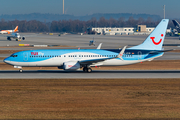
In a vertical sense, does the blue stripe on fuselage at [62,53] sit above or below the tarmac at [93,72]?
above

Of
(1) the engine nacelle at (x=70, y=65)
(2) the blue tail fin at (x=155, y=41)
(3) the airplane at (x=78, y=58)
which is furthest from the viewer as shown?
(2) the blue tail fin at (x=155, y=41)

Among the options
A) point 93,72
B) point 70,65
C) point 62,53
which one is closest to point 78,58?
point 70,65

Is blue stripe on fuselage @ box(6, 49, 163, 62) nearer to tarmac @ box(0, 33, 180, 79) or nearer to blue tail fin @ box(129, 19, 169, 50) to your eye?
blue tail fin @ box(129, 19, 169, 50)

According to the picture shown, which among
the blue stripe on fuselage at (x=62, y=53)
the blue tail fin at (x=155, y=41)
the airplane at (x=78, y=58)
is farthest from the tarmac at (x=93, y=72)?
the blue tail fin at (x=155, y=41)

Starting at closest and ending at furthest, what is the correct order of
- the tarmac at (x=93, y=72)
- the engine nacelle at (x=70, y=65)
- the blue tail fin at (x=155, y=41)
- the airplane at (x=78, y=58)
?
the tarmac at (x=93, y=72)
the engine nacelle at (x=70, y=65)
the airplane at (x=78, y=58)
the blue tail fin at (x=155, y=41)

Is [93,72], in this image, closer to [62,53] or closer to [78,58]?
[78,58]

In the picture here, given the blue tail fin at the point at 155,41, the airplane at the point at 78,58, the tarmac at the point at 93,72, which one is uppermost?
the blue tail fin at the point at 155,41

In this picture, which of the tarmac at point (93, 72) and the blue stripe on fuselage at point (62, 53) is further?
the blue stripe on fuselage at point (62, 53)

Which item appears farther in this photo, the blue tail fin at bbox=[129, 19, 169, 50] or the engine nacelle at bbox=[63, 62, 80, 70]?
the blue tail fin at bbox=[129, 19, 169, 50]

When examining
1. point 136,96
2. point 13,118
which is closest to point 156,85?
point 136,96

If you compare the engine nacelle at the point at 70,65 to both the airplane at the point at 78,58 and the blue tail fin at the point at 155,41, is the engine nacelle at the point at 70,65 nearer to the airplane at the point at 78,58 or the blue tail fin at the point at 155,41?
the airplane at the point at 78,58

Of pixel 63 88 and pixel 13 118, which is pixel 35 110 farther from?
pixel 63 88

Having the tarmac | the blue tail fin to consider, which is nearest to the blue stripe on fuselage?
the blue tail fin

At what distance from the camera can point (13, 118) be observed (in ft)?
67.3
